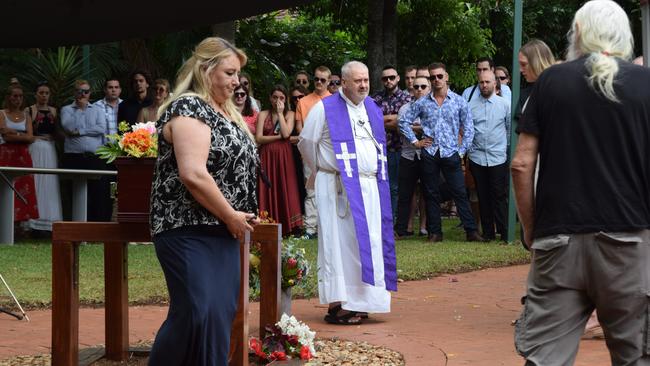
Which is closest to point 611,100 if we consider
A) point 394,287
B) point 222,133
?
point 222,133

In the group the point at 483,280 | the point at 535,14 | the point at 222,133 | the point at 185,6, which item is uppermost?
the point at 535,14

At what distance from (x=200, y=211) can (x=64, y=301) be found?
1.68 m

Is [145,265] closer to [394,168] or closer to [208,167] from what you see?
[394,168]

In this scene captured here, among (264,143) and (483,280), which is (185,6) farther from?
(264,143)

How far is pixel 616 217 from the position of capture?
492cm

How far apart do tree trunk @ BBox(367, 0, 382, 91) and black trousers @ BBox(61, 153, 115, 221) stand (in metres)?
6.88

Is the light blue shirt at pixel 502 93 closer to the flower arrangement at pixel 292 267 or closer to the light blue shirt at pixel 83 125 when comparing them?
the light blue shirt at pixel 83 125

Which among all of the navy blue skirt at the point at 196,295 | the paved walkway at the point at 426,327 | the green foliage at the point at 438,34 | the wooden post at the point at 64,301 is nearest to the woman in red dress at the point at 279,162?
the paved walkway at the point at 426,327

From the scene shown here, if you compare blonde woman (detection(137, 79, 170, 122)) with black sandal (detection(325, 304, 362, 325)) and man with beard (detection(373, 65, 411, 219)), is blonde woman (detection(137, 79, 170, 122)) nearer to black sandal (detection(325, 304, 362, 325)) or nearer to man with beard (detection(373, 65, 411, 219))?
man with beard (detection(373, 65, 411, 219))

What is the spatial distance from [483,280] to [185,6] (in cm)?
575

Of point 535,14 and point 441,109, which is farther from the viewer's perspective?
point 535,14

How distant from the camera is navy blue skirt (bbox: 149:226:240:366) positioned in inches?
226

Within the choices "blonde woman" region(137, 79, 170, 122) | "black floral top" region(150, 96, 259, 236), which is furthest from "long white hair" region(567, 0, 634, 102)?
"blonde woman" region(137, 79, 170, 122)

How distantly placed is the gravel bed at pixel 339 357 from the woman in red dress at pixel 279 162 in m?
7.58
